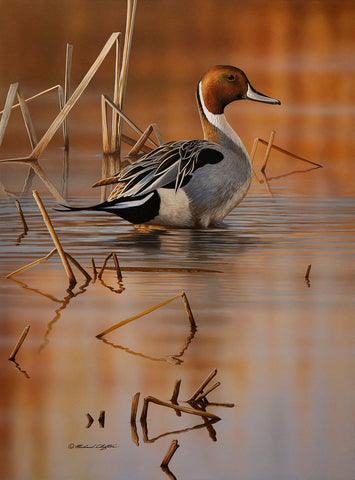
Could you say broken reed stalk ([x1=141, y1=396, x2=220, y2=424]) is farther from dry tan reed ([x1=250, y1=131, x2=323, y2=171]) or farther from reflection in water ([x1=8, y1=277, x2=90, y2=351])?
dry tan reed ([x1=250, y1=131, x2=323, y2=171])

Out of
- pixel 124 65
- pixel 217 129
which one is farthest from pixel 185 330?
pixel 124 65

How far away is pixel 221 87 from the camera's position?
809 cm

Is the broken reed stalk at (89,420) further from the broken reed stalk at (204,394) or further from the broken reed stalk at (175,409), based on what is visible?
the broken reed stalk at (204,394)

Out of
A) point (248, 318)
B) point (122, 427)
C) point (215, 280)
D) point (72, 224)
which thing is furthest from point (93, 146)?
point (122, 427)

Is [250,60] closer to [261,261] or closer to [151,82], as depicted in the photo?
[151,82]

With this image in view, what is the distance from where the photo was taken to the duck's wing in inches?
285

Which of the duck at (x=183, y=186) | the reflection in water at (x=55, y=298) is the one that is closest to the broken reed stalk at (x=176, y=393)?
the reflection in water at (x=55, y=298)

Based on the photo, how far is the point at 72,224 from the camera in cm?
764

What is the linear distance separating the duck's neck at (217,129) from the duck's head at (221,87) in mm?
37

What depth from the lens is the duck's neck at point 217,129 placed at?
25.2ft

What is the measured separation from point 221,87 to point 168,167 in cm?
105

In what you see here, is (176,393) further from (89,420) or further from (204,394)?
(89,420)

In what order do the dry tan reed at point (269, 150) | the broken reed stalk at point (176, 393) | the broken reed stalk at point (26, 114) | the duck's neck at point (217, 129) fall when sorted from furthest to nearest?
the broken reed stalk at point (26, 114)
the dry tan reed at point (269, 150)
the duck's neck at point (217, 129)
the broken reed stalk at point (176, 393)

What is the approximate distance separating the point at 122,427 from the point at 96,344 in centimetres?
91
